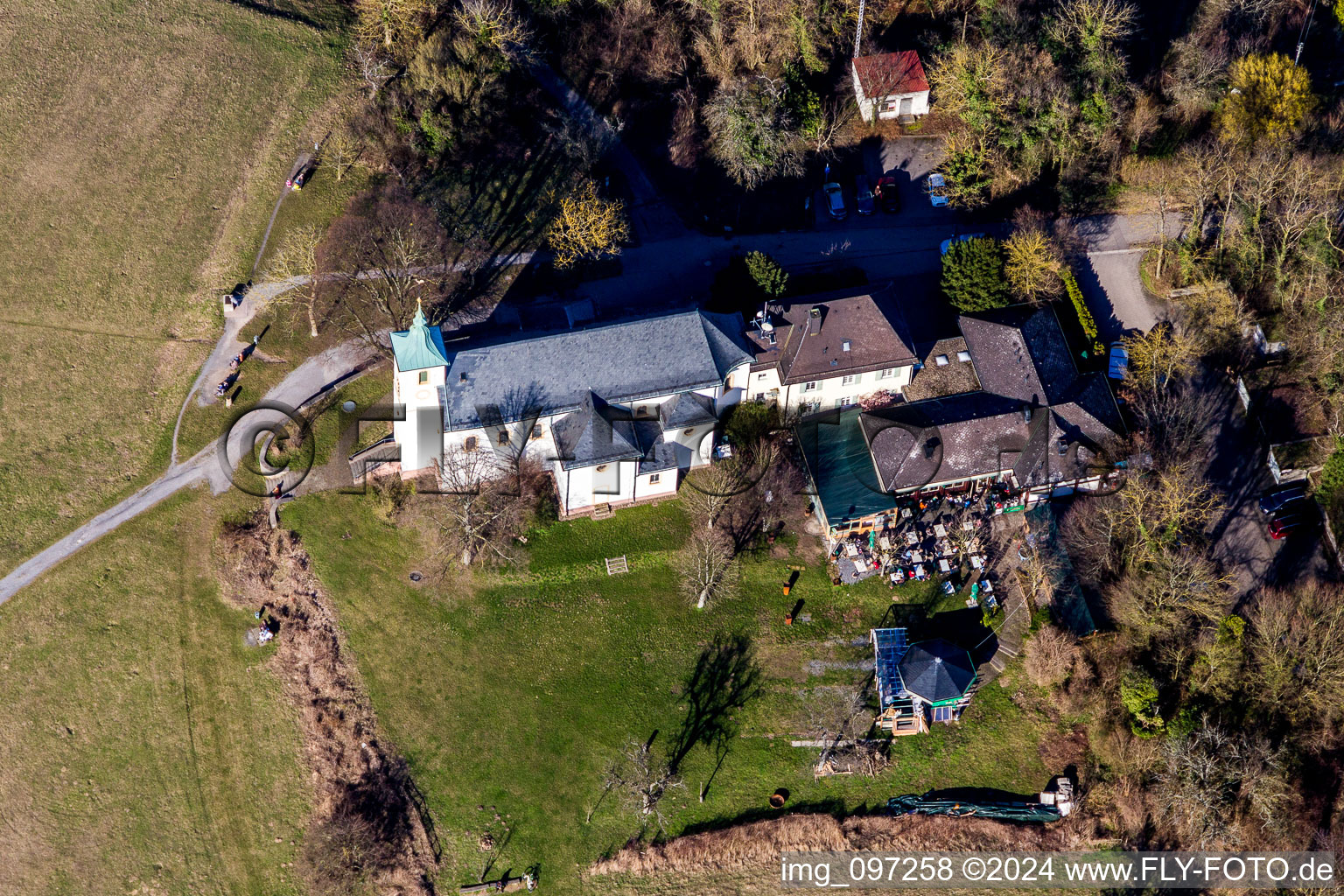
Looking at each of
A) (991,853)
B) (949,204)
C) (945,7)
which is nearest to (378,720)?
(991,853)

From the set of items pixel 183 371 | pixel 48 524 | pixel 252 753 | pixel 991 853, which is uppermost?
pixel 183 371

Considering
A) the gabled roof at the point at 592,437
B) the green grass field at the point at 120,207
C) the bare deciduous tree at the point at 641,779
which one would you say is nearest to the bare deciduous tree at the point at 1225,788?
the bare deciduous tree at the point at 641,779

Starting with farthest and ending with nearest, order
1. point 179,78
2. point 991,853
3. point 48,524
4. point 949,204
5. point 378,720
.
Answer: point 179,78, point 949,204, point 48,524, point 378,720, point 991,853

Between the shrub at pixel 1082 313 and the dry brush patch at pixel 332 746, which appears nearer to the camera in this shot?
the dry brush patch at pixel 332 746

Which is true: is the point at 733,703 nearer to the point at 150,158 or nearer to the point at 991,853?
the point at 991,853

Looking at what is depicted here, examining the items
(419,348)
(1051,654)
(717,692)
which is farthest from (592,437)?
(1051,654)

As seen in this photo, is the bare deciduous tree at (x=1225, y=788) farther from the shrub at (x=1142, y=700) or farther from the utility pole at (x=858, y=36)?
the utility pole at (x=858, y=36)

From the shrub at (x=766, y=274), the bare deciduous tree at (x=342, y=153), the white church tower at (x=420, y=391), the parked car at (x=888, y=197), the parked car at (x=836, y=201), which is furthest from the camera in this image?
the bare deciduous tree at (x=342, y=153)
